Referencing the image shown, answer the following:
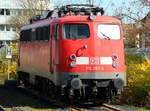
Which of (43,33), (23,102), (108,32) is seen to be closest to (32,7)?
(43,33)

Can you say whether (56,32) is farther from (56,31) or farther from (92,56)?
(92,56)

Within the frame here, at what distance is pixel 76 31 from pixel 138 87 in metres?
3.24

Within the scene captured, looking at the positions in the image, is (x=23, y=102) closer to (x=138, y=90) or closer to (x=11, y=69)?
(x=138, y=90)

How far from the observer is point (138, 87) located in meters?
21.3

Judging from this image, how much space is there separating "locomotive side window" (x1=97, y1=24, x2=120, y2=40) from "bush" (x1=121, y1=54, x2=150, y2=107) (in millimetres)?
2124

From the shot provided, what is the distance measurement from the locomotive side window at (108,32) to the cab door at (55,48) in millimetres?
1502

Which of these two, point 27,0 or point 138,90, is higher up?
point 27,0

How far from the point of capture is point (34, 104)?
2169 centimetres

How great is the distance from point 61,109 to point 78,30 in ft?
9.45

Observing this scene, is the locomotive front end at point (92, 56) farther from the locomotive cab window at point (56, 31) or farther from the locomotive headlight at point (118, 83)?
the locomotive cab window at point (56, 31)

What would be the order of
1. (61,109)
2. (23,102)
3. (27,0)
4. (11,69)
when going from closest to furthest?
(61,109), (23,102), (11,69), (27,0)

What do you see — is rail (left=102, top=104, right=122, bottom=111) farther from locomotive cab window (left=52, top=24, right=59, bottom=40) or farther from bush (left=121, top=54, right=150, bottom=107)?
locomotive cab window (left=52, top=24, right=59, bottom=40)

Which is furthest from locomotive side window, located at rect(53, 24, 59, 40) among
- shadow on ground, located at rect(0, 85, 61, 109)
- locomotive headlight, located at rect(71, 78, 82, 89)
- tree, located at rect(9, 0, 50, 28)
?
tree, located at rect(9, 0, 50, 28)

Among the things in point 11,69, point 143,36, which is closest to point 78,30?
point 143,36
